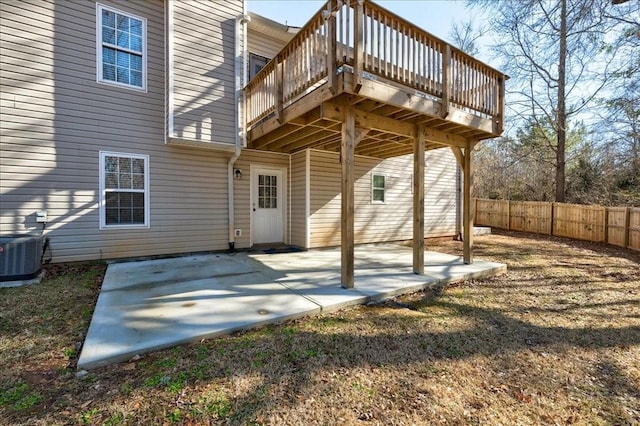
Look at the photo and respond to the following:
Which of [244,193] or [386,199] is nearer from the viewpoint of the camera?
[244,193]

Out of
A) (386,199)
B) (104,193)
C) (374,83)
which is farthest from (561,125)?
(104,193)

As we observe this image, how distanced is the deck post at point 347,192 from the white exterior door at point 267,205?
3703mm

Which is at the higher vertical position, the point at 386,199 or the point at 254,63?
the point at 254,63

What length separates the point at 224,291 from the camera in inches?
159

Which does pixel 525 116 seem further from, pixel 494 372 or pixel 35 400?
pixel 35 400

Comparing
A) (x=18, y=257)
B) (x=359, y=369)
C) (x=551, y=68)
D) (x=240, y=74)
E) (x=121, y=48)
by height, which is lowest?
(x=359, y=369)

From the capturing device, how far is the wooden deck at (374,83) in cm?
372

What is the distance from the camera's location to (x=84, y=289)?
4.31 metres

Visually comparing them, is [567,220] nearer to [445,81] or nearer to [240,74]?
[445,81]

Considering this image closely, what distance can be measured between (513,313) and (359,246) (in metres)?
4.67

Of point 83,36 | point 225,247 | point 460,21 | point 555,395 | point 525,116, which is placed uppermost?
point 460,21

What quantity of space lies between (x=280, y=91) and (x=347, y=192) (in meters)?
2.19

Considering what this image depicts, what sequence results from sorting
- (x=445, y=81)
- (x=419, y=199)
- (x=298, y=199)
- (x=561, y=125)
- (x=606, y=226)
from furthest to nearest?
(x=561, y=125), (x=606, y=226), (x=298, y=199), (x=419, y=199), (x=445, y=81)

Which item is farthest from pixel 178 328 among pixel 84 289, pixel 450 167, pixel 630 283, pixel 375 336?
pixel 450 167
